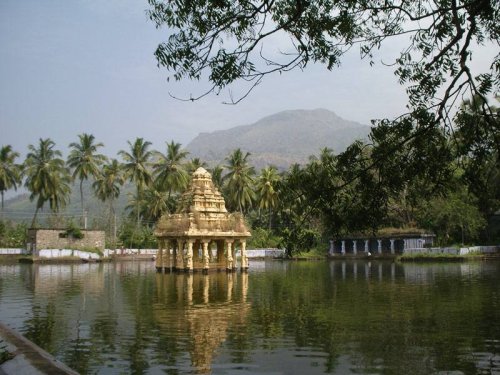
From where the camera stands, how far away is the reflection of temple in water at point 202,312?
13516 millimetres

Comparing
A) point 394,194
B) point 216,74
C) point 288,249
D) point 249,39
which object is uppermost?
point 249,39

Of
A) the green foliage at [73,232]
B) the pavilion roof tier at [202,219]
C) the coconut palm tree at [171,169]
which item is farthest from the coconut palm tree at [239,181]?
the pavilion roof tier at [202,219]

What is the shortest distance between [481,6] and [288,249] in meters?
4.88

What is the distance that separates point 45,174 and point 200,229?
30.2 metres

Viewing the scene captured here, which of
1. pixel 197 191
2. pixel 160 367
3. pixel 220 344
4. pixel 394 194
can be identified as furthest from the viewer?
pixel 197 191

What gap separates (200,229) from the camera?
41.7 metres

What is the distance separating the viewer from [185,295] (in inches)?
1014

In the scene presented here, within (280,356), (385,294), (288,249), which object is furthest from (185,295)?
(288,249)

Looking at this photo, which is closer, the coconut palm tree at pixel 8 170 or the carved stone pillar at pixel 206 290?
the carved stone pillar at pixel 206 290

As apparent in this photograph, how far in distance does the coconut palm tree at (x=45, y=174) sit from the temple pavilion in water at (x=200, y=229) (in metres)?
24.6

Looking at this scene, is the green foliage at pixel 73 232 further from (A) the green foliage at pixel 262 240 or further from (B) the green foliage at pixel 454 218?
(B) the green foliage at pixel 454 218

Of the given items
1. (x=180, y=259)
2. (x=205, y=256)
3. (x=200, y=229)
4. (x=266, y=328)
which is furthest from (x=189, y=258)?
(x=266, y=328)

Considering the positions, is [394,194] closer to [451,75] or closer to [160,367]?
[451,75]

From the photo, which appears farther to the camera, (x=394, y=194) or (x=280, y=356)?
(x=280, y=356)
